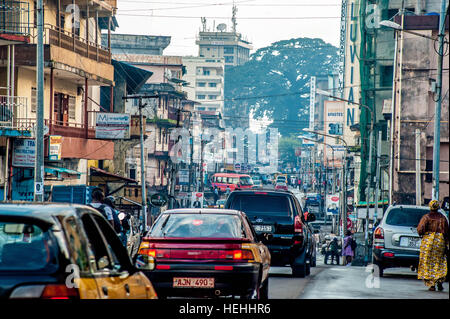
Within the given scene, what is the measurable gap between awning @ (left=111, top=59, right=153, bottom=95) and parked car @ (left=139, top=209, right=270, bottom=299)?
139 ft

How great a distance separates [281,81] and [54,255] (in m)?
156

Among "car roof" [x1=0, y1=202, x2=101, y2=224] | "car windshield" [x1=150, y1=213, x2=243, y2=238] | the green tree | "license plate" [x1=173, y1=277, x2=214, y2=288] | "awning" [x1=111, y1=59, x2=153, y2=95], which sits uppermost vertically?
the green tree

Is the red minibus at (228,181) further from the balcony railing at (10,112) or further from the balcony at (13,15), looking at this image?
the balcony railing at (10,112)

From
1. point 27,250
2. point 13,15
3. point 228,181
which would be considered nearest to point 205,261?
point 27,250

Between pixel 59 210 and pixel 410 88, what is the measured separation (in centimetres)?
4532

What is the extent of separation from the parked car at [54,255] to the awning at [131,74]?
47.8m

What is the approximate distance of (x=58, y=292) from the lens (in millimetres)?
5344

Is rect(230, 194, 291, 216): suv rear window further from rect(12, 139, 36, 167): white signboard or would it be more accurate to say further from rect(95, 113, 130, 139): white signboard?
rect(95, 113, 130, 139): white signboard

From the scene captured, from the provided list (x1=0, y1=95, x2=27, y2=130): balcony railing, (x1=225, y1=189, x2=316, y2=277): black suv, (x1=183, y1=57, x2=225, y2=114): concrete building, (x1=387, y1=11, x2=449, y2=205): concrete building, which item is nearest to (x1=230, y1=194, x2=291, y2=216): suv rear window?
(x1=225, y1=189, x2=316, y2=277): black suv

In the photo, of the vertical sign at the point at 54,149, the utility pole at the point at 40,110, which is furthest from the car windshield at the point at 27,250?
the vertical sign at the point at 54,149

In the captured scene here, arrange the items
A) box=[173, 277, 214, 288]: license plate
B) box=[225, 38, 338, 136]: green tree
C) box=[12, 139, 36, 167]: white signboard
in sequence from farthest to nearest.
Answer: box=[225, 38, 338, 136]: green tree
box=[12, 139, 36, 167]: white signboard
box=[173, 277, 214, 288]: license plate

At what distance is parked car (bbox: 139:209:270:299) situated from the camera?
11.3 metres

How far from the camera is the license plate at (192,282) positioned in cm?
1128
